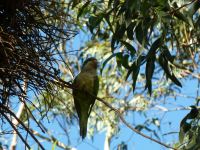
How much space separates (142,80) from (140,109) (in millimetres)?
445

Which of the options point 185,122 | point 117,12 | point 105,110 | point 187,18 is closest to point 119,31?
point 117,12

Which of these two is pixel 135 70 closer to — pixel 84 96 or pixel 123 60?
pixel 123 60

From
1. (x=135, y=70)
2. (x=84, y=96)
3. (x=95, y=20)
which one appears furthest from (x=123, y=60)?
(x=84, y=96)

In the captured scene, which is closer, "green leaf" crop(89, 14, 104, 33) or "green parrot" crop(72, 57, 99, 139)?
"green leaf" crop(89, 14, 104, 33)

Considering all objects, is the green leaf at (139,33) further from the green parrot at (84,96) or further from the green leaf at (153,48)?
the green parrot at (84,96)

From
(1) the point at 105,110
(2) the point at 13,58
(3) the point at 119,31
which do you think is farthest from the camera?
(1) the point at 105,110

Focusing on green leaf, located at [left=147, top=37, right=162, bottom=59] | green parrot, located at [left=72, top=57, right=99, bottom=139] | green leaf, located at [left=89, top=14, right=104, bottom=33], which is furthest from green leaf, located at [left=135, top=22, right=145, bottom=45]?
green parrot, located at [left=72, top=57, right=99, bottom=139]

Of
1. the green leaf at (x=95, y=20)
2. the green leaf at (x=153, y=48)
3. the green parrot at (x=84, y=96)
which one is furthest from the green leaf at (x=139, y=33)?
the green parrot at (x=84, y=96)

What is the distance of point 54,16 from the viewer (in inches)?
137

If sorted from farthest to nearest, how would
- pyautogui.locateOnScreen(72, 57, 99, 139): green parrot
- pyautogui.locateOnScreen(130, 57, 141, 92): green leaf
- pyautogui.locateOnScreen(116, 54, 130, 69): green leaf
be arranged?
1. pyautogui.locateOnScreen(72, 57, 99, 139): green parrot
2. pyautogui.locateOnScreen(116, 54, 130, 69): green leaf
3. pyautogui.locateOnScreen(130, 57, 141, 92): green leaf

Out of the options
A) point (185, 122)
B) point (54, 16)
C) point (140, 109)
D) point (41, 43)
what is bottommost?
point (185, 122)

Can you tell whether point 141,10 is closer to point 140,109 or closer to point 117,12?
point 117,12

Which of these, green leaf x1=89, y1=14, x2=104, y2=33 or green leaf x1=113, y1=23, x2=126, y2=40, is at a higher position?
green leaf x1=89, y1=14, x2=104, y2=33

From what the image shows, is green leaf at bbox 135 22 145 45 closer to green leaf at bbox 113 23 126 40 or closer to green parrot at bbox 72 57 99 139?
green leaf at bbox 113 23 126 40
